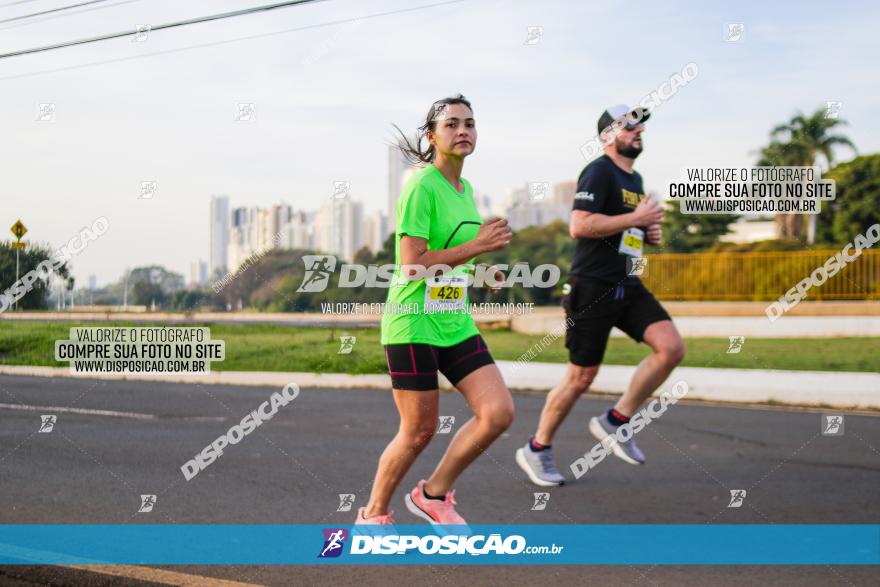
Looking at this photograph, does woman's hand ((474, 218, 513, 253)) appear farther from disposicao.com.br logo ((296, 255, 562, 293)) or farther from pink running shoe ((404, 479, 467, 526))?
pink running shoe ((404, 479, 467, 526))

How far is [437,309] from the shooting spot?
12.7 feet

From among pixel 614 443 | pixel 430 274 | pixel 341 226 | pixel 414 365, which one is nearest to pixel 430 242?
pixel 430 274

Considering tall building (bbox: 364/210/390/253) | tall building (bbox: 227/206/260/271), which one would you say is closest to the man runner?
tall building (bbox: 227/206/260/271)

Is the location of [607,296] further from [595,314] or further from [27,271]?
[27,271]

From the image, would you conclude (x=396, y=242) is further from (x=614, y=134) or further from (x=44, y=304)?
(x=44, y=304)

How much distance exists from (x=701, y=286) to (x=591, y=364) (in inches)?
752

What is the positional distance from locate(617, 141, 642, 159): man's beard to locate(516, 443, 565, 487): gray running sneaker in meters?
1.95

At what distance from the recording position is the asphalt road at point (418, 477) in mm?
3951

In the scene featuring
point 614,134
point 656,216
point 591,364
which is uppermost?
point 614,134

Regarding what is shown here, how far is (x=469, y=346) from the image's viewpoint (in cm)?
400

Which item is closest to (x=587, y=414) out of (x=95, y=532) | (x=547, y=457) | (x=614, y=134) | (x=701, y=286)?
(x=547, y=457)

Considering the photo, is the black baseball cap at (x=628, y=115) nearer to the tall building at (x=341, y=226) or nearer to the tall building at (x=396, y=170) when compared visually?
the tall building at (x=396, y=170)

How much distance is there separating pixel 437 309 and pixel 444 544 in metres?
1.17

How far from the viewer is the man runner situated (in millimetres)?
5625
